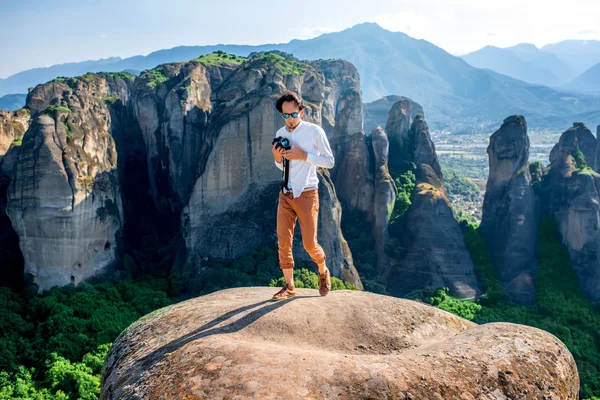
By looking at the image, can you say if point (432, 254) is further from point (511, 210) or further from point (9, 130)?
point (9, 130)

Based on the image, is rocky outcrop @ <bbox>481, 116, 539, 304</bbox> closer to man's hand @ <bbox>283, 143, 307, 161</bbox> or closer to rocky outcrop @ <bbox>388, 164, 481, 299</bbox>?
rocky outcrop @ <bbox>388, 164, 481, 299</bbox>

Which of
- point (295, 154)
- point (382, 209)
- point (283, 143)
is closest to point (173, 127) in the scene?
point (382, 209)

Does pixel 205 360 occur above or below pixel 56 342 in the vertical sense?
above

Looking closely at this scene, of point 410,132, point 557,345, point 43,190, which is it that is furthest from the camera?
point 410,132

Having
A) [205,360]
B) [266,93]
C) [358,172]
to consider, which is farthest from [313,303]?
[358,172]

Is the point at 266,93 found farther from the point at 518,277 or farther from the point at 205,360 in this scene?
the point at 205,360

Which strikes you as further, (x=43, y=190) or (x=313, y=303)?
(x=43, y=190)

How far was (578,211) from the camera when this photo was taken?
97.6 ft

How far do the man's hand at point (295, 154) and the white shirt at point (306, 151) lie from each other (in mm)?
90

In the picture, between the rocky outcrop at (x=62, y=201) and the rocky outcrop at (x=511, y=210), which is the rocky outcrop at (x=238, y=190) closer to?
the rocky outcrop at (x=62, y=201)

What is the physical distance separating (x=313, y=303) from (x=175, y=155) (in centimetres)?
2880

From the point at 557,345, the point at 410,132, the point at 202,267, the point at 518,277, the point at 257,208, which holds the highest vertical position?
the point at 410,132

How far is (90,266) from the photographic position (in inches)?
924

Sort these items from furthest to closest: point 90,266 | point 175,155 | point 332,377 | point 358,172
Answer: point 358,172, point 175,155, point 90,266, point 332,377
